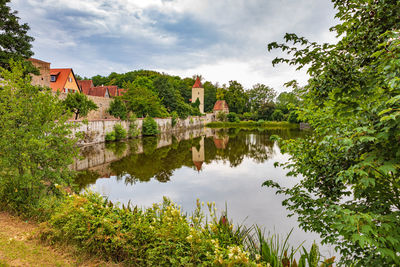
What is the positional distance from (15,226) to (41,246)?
3.98ft

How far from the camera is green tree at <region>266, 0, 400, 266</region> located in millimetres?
1928

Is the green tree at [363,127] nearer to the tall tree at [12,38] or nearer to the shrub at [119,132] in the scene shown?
the tall tree at [12,38]

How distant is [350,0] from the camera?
108 inches

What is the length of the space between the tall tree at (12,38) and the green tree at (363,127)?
17832mm

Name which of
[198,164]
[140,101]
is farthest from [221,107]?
[198,164]

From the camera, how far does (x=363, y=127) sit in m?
1.93

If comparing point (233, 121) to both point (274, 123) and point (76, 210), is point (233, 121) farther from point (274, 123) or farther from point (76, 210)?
point (76, 210)

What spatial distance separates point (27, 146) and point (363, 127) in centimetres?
659

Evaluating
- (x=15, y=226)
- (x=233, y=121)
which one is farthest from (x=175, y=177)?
(x=233, y=121)

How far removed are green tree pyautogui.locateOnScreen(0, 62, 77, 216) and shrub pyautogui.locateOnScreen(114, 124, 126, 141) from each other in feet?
64.8

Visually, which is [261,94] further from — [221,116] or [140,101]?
[140,101]

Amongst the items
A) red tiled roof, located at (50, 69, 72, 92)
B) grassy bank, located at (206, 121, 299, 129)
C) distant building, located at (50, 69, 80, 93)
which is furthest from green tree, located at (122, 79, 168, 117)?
grassy bank, located at (206, 121, 299, 129)

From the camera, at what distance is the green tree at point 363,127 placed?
193 cm

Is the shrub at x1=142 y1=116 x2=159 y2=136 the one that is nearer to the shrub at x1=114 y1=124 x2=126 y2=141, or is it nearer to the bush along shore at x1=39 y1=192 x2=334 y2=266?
the shrub at x1=114 y1=124 x2=126 y2=141
